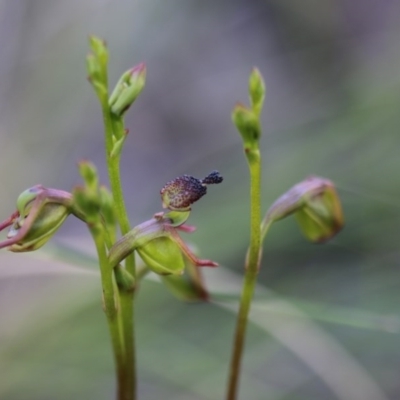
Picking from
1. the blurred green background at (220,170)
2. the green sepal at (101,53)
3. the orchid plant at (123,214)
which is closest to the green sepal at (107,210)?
the orchid plant at (123,214)

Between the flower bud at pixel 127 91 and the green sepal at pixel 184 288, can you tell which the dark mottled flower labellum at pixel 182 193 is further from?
the green sepal at pixel 184 288

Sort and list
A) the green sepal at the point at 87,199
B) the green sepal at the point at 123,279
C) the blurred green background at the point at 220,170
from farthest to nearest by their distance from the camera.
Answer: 1. the blurred green background at the point at 220,170
2. the green sepal at the point at 123,279
3. the green sepal at the point at 87,199

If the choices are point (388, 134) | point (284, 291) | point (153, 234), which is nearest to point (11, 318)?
point (284, 291)

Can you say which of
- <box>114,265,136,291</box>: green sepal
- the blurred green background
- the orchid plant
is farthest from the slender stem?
the blurred green background

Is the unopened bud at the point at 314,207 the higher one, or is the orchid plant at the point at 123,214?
the orchid plant at the point at 123,214

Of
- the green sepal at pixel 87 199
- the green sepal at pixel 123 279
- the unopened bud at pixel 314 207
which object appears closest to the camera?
the green sepal at pixel 87 199

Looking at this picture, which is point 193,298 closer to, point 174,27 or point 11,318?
point 11,318
